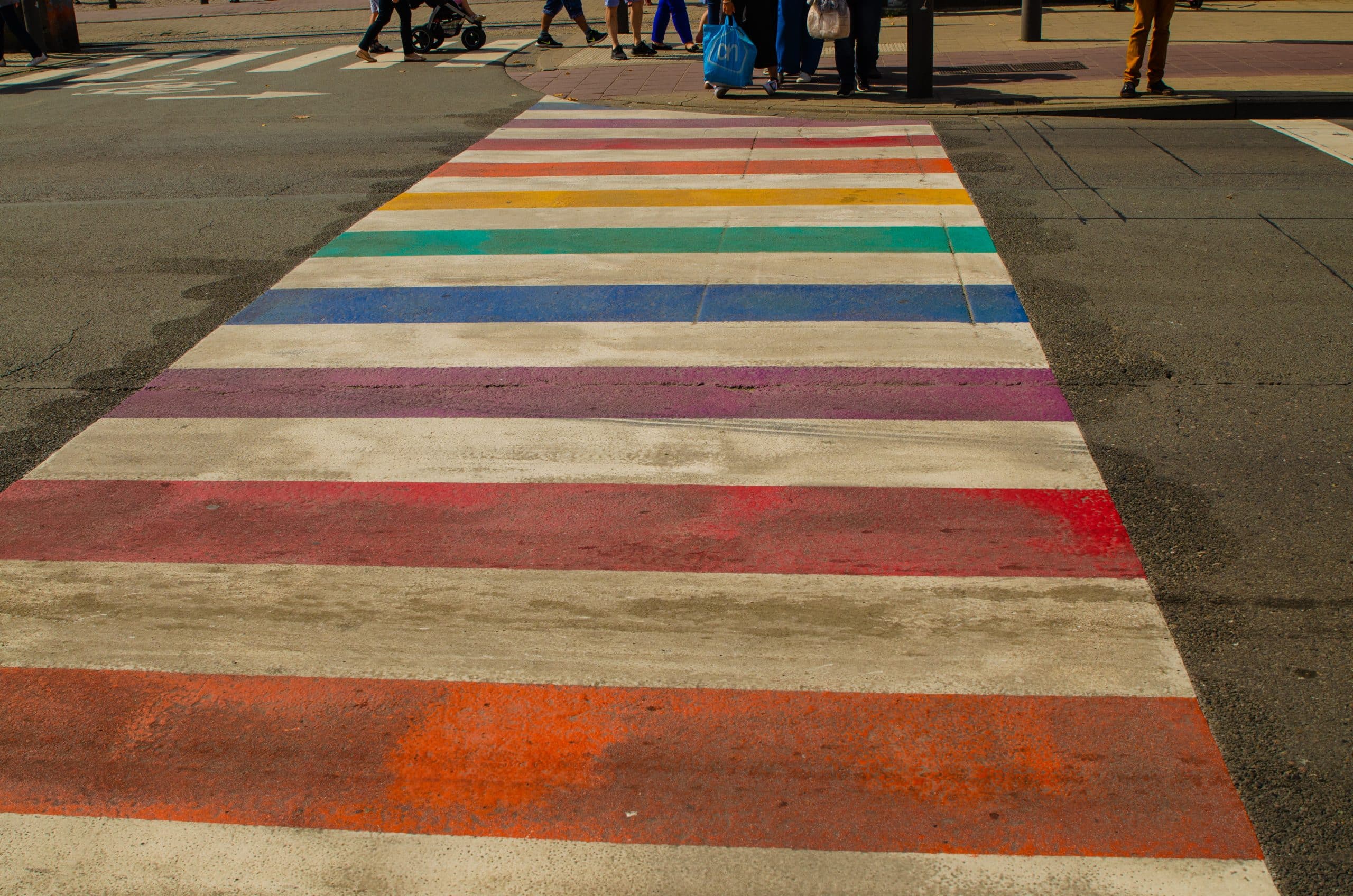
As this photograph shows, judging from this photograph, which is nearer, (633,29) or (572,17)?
(633,29)

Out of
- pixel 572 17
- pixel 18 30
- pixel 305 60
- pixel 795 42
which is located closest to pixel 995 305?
pixel 795 42

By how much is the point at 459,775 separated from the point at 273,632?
3.18 feet

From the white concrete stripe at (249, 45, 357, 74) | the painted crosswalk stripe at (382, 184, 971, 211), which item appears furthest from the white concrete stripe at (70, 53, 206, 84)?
the painted crosswalk stripe at (382, 184, 971, 211)

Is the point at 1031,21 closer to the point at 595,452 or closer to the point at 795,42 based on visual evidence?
the point at 795,42

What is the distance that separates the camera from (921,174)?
9.59 m

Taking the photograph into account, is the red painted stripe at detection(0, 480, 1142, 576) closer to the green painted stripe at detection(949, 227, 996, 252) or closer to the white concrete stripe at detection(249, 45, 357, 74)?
the green painted stripe at detection(949, 227, 996, 252)

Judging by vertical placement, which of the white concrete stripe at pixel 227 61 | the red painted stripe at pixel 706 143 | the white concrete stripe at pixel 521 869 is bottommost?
the white concrete stripe at pixel 521 869

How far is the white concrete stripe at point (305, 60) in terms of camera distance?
58.1 ft

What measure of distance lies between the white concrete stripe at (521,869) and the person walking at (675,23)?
15.5 m

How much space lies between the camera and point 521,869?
2758mm

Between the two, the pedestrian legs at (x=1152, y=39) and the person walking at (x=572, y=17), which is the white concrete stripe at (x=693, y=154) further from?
the person walking at (x=572, y=17)

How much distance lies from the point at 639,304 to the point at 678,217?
2047 millimetres

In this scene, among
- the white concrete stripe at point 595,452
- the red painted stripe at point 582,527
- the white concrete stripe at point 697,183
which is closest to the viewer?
the red painted stripe at point 582,527

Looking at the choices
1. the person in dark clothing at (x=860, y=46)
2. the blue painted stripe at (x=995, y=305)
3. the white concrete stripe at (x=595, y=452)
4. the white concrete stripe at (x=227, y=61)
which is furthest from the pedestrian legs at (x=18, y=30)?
the blue painted stripe at (x=995, y=305)
